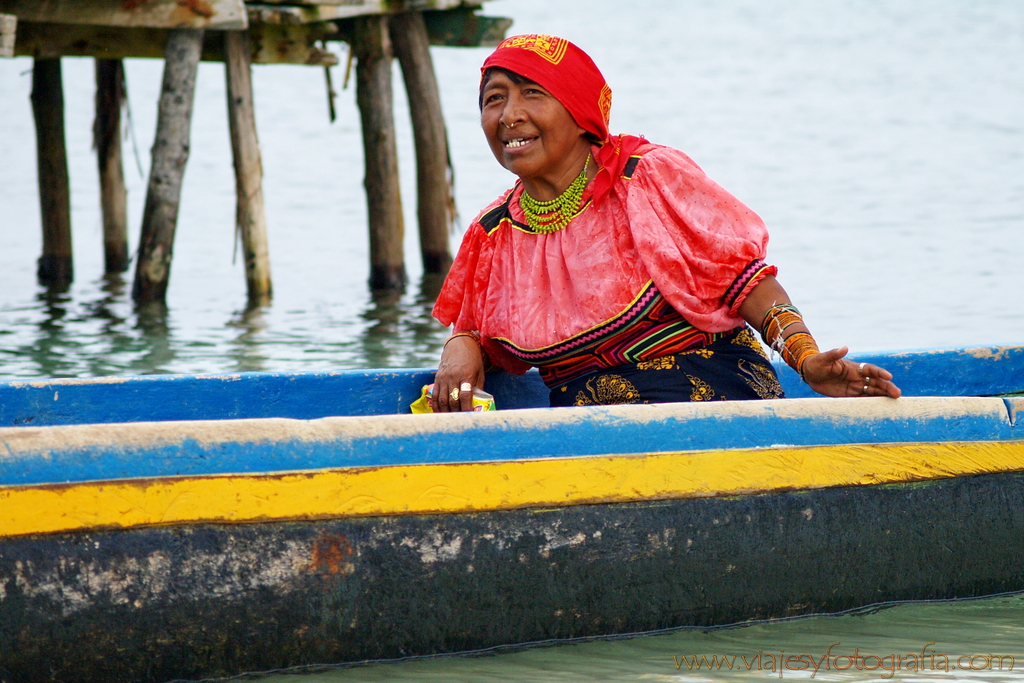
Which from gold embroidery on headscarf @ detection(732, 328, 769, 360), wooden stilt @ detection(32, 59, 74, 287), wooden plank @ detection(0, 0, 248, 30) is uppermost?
wooden plank @ detection(0, 0, 248, 30)

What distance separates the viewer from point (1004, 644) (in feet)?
9.90

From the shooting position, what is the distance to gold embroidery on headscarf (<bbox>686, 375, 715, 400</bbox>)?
10.6ft

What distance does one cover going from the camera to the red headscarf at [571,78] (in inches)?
122

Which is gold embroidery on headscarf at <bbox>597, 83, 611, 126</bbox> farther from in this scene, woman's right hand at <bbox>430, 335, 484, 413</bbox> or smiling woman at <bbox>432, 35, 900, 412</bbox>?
woman's right hand at <bbox>430, 335, 484, 413</bbox>

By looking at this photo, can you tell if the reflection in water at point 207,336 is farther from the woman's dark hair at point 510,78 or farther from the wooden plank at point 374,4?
the woman's dark hair at point 510,78

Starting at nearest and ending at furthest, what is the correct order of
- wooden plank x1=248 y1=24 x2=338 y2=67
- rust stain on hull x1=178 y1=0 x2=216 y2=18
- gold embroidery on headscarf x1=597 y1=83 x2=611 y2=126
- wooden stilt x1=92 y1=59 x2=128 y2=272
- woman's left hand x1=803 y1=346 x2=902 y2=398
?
woman's left hand x1=803 y1=346 x2=902 y2=398
gold embroidery on headscarf x1=597 y1=83 x2=611 y2=126
rust stain on hull x1=178 y1=0 x2=216 y2=18
wooden plank x1=248 y1=24 x2=338 y2=67
wooden stilt x1=92 y1=59 x2=128 y2=272

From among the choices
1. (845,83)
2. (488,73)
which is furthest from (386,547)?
(845,83)

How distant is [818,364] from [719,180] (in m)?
13.8

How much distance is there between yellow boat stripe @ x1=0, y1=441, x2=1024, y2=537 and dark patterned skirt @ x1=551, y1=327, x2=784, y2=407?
0.36 meters

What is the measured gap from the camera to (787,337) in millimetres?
3078

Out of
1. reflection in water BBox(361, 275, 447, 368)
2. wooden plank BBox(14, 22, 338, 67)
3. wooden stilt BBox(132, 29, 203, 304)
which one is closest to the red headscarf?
reflection in water BBox(361, 275, 447, 368)

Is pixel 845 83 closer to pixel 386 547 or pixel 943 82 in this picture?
pixel 943 82

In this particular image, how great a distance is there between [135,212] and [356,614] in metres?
13.2

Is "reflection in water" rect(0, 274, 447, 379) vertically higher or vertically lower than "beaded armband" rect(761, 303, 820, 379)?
lower
